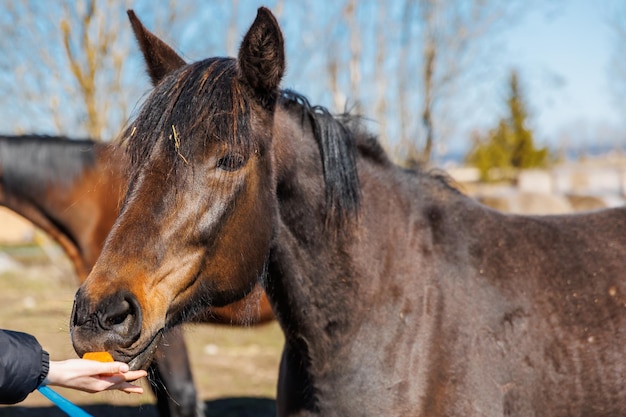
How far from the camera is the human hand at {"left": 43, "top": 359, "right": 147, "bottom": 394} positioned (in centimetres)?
210

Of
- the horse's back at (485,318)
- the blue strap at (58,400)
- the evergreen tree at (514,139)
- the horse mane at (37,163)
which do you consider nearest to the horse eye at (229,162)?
the horse's back at (485,318)

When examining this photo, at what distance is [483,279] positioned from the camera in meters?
2.85

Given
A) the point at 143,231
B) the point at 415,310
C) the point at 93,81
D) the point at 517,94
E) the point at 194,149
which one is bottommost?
the point at 415,310

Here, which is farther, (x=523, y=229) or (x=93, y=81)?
(x=93, y=81)

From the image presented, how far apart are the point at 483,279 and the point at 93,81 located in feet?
29.3

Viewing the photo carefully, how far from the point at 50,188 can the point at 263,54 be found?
11.5ft

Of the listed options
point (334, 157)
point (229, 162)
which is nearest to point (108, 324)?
point (229, 162)

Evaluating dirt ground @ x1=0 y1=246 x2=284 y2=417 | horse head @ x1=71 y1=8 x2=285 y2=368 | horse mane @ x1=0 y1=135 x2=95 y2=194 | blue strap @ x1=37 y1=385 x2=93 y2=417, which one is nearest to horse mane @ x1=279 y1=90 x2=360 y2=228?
horse head @ x1=71 y1=8 x2=285 y2=368

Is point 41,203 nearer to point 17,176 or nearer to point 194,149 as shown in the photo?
point 17,176

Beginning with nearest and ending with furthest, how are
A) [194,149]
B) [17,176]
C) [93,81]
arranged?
[194,149], [17,176], [93,81]

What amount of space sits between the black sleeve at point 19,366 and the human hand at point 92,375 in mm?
43

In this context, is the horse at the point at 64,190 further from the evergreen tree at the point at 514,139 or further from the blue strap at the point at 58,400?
the evergreen tree at the point at 514,139

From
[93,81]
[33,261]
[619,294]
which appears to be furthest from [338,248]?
[33,261]

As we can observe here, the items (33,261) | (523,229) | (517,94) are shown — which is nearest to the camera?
(523,229)
